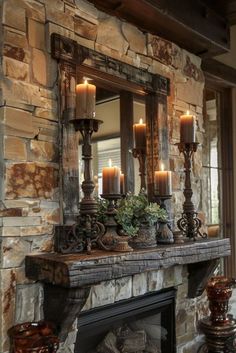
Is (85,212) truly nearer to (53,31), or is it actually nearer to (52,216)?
(52,216)

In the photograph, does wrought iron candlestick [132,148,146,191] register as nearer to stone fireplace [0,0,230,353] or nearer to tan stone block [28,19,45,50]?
stone fireplace [0,0,230,353]

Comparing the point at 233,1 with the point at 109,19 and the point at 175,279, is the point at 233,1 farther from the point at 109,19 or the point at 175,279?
the point at 175,279

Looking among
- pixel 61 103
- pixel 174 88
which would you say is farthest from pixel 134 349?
pixel 174 88

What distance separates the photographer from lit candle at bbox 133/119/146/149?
2.36m

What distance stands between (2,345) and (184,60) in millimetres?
2211

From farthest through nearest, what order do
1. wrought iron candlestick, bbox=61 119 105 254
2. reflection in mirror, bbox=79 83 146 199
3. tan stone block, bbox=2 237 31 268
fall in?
1. reflection in mirror, bbox=79 83 146 199
2. wrought iron candlestick, bbox=61 119 105 254
3. tan stone block, bbox=2 237 31 268

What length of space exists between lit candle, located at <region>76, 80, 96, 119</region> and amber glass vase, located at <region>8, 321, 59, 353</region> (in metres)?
0.97

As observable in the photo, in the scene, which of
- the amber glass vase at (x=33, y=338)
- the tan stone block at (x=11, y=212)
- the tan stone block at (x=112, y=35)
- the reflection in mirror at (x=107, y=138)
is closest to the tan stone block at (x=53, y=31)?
the tan stone block at (x=112, y=35)

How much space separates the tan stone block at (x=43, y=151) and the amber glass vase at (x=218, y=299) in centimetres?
155

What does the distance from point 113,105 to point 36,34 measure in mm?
619

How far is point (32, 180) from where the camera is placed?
1.76 m

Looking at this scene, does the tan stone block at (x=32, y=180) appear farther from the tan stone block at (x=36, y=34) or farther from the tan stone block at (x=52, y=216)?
the tan stone block at (x=36, y=34)

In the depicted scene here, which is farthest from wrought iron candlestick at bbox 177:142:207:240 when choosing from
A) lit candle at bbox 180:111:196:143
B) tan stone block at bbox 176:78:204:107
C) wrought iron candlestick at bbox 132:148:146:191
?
tan stone block at bbox 176:78:204:107

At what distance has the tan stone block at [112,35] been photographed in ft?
7.05
